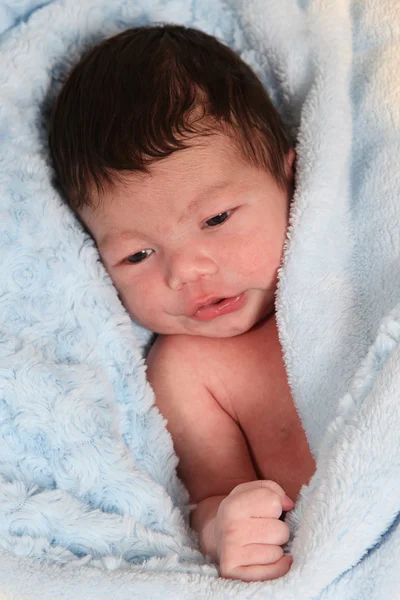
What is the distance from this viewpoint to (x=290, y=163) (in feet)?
4.84

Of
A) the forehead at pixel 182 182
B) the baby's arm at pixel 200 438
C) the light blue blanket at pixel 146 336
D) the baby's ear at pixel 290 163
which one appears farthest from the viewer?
the baby's ear at pixel 290 163

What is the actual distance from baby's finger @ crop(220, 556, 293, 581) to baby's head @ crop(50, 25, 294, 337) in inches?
18.6

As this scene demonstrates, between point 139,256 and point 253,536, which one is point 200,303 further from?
point 253,536

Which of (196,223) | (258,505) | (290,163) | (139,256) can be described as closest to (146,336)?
(139,256)

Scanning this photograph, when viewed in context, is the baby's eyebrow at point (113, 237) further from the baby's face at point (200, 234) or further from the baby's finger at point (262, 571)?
the baby's finger at point (262, 571)

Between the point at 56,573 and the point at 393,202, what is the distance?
81cm

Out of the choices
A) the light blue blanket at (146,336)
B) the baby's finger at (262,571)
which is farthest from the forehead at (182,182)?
the baby's finger at (262,571)

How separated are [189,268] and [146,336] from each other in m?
0.29

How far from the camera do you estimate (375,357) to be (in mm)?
1110

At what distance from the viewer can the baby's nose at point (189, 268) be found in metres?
1.30

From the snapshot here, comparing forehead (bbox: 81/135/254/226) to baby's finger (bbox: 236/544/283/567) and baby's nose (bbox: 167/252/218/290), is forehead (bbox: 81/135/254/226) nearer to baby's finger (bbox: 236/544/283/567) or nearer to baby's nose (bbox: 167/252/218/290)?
baby's nose (bbox: 167/252/218/290)

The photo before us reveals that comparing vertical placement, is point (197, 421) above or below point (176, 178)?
below

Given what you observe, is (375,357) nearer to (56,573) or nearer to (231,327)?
(231,327)

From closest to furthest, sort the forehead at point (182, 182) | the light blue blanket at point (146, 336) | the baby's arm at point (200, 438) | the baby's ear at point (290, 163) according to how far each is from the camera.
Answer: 1. the light blue blanket at point (146, 336)
2. the baby's arm at point (200, 438)
3. the forehead at point (182, 182)
4. the baby's ear at point (290, 163)
